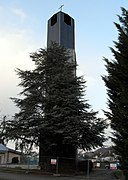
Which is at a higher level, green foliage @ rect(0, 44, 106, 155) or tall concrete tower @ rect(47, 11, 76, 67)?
tall concrete tower @ rect(47, 11, 76, 67)

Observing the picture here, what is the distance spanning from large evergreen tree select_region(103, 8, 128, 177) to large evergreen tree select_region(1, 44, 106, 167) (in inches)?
502

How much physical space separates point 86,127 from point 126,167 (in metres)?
14.6

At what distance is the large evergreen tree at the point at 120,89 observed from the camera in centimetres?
1392

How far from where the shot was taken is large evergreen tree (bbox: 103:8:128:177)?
1392cm

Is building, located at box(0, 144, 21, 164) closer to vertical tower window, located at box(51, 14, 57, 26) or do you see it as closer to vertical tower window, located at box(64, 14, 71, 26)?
vertical tower window, located at box(51, 14, 57, 26)

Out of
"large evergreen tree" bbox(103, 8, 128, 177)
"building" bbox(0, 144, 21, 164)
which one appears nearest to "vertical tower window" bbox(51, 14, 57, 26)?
"building" bbox(0, 144, 21, 164)

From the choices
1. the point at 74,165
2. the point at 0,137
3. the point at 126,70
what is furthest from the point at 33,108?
the point at 126,70

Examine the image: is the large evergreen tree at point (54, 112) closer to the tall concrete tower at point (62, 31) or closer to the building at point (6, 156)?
the tall concrete tower at point (62, 31)

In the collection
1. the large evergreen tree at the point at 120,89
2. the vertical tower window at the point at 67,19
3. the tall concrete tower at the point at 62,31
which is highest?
the vertical tower window at the point at 67,19

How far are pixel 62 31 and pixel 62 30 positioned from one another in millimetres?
180

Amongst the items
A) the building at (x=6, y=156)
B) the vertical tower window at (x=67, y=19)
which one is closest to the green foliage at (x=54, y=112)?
the vertical tower window at (x=67, y=19)

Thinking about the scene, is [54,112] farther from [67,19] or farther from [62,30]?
→ [67,19]

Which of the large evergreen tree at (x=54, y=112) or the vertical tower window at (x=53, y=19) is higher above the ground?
the vertical tower window at (x=53, y=19)

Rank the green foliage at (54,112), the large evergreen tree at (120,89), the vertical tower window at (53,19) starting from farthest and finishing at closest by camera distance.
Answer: the vertical tower window at (53,19)
the green foliage at (54,112)
the large evergreen tree at (120,89)
